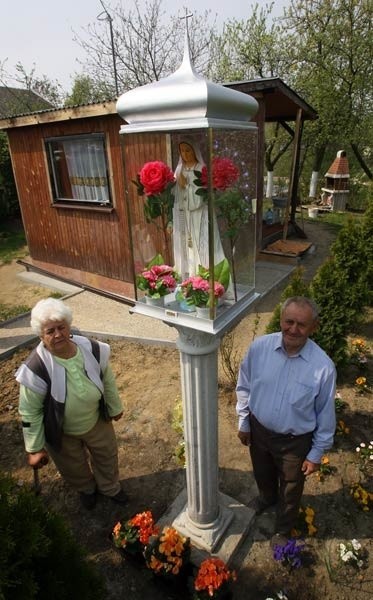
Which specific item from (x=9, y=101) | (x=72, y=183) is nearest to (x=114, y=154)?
(x=72, y=183)

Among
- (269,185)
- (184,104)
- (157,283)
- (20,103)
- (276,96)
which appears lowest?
(269,185)

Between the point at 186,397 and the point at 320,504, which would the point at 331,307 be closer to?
the point at 320,504

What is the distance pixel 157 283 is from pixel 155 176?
573mm

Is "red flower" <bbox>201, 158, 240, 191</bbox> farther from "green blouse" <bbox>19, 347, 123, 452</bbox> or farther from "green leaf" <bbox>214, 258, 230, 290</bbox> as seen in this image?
"green blouse" <bbox>19, 347, 123, 452</bbox>

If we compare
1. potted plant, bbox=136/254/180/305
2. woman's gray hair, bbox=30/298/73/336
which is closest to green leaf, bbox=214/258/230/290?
potted plant, bbox=136/254/180/305

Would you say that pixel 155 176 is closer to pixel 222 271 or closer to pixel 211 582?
pixel 222 271

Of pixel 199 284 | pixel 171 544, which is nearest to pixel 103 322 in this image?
pixel 171 544

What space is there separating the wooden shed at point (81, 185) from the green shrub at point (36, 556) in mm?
5007

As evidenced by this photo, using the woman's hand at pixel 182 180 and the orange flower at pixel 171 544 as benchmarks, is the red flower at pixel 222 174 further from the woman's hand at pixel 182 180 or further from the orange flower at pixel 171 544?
the orange flower at pixel 171 544

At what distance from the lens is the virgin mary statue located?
1.94m

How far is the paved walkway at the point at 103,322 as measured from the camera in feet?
18.1

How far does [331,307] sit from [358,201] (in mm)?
15548

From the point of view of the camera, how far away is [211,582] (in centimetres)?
215

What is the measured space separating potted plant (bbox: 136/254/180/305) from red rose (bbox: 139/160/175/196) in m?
0.44
